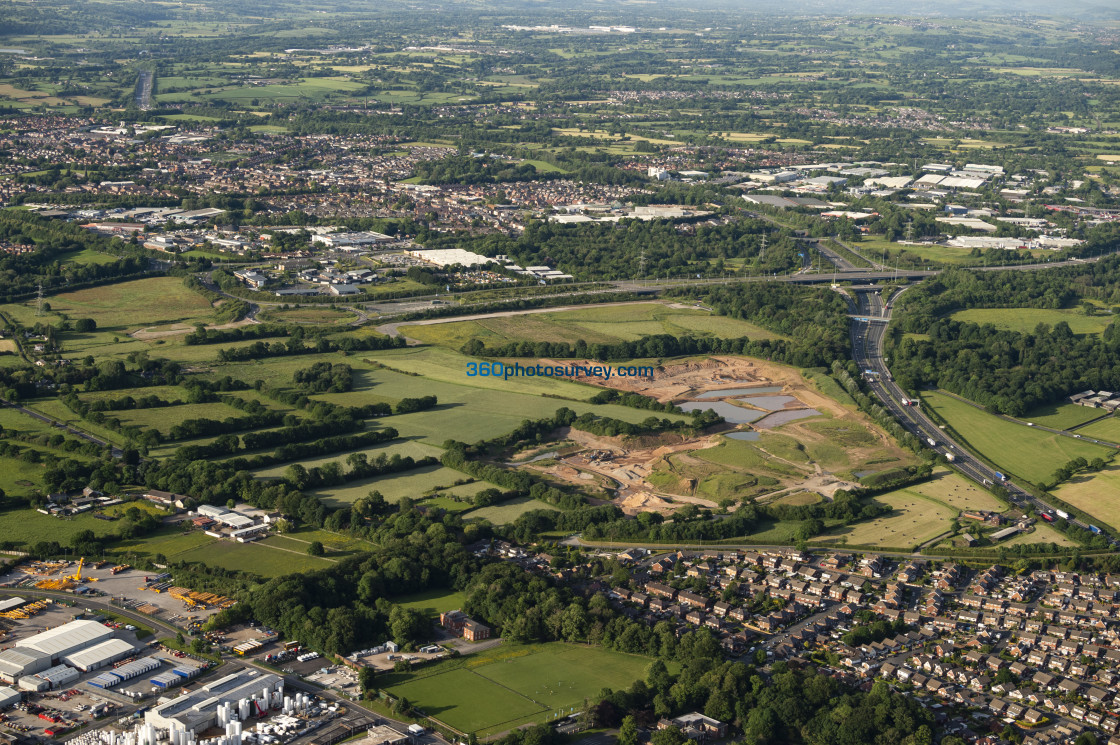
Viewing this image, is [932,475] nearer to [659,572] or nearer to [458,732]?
[659,572]

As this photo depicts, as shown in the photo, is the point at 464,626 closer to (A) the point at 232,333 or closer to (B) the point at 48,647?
(B) the point at 48,647

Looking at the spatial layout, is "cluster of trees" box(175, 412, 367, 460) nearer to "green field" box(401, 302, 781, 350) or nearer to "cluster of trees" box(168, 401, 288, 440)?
"cluster of trees" box(168, 401, 288, 440)

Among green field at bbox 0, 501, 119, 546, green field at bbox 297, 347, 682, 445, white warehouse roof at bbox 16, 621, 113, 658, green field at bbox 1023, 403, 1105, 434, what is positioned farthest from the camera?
green field at bbox 1023, 403, 1105, 434

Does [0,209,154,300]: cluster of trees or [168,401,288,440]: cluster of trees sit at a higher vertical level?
[0,209,154,300]: cluster of trees

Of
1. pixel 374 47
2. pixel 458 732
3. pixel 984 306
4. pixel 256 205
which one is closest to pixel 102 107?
pixel 256 205

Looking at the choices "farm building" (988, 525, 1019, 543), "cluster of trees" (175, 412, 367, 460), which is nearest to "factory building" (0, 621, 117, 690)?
"cluster of trees" (175, 412, 367, 460)

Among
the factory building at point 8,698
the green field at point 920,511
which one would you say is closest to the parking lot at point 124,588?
the factory building at point 8,698
